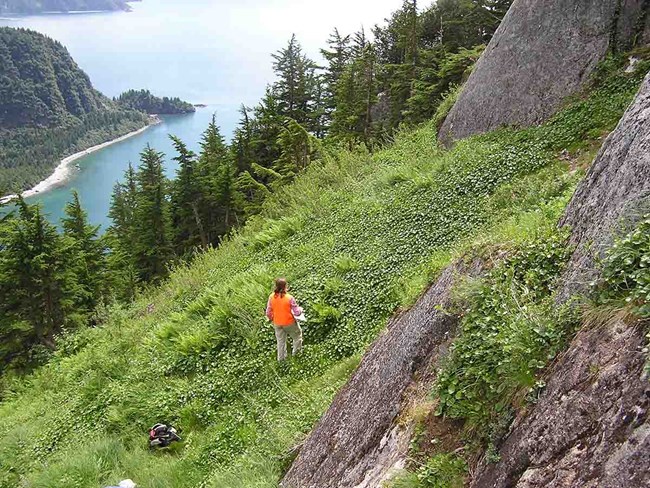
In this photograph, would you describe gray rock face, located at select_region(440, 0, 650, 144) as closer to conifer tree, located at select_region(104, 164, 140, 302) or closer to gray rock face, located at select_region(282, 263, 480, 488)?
gray rock face, located at select_region(282, 263, 480, 488)

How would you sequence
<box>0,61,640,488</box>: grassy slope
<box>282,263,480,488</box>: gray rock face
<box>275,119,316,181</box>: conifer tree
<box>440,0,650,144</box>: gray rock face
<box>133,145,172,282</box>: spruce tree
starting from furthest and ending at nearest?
<box>133,145,172,282</box>: spruce tree, <box>275,119,316,181</box>: conifer tree, <box>440,0,650,144</box>: gray rock face, <box>0,61,640,488</box>: grassy slope, <box>282,263,480,488</box>: gray rock face

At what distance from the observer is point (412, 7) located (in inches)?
1190

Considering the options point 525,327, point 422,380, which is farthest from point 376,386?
point 525,327

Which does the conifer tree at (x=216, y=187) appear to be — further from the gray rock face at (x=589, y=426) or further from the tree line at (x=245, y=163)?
the gray rock face at (x=589, y=426)

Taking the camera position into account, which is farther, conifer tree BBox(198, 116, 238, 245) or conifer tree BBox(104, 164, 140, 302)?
conifer tree BBox(198, 116, 238, 245)

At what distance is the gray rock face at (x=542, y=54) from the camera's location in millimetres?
12422

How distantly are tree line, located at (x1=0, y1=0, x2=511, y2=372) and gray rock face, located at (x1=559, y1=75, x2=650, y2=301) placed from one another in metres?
18.5

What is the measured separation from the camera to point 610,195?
4.14 m

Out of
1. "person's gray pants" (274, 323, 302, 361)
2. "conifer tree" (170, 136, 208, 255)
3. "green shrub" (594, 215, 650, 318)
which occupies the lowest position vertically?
"conifer tree" (170, 136, 208, 255)

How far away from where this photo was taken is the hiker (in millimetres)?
8719

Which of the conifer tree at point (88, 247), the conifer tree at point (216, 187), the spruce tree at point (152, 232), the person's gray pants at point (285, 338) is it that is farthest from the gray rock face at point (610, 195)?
the conifer tree at point (88, 247)

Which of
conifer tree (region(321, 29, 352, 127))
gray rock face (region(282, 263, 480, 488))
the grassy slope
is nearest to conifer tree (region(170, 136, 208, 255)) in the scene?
conifer tree (region(321, 29, 352, 127))

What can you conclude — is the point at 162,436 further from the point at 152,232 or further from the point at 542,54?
the point at 152,232

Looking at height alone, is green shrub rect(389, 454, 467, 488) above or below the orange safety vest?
above
